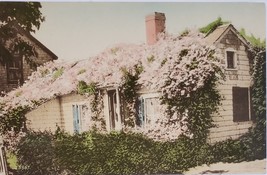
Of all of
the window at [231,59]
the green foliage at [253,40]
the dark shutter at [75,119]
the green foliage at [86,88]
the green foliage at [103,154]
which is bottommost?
the green foliage at [103,154]

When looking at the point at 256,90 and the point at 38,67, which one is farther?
the point at 256,90

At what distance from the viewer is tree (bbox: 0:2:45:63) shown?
132 inches

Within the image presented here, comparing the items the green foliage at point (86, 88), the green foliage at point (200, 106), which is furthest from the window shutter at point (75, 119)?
the green foliage at point (200, 106)

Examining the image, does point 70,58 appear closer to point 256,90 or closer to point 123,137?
point 123,137

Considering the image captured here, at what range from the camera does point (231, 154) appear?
362 cm

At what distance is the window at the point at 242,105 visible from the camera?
11.9 feet

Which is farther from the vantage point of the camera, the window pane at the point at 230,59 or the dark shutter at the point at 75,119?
the window pane at the point at 230,59

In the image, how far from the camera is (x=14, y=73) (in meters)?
3.38

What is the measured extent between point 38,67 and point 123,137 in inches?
34.8

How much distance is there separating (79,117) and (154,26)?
0.95m

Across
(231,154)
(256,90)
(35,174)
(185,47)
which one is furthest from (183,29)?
(35,174)

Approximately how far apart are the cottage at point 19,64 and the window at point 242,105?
1529 mm

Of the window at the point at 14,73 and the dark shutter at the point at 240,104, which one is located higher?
the window at the point at 14,73

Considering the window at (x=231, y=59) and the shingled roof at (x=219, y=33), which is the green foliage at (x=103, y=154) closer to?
the window at (x=231, y=59)
